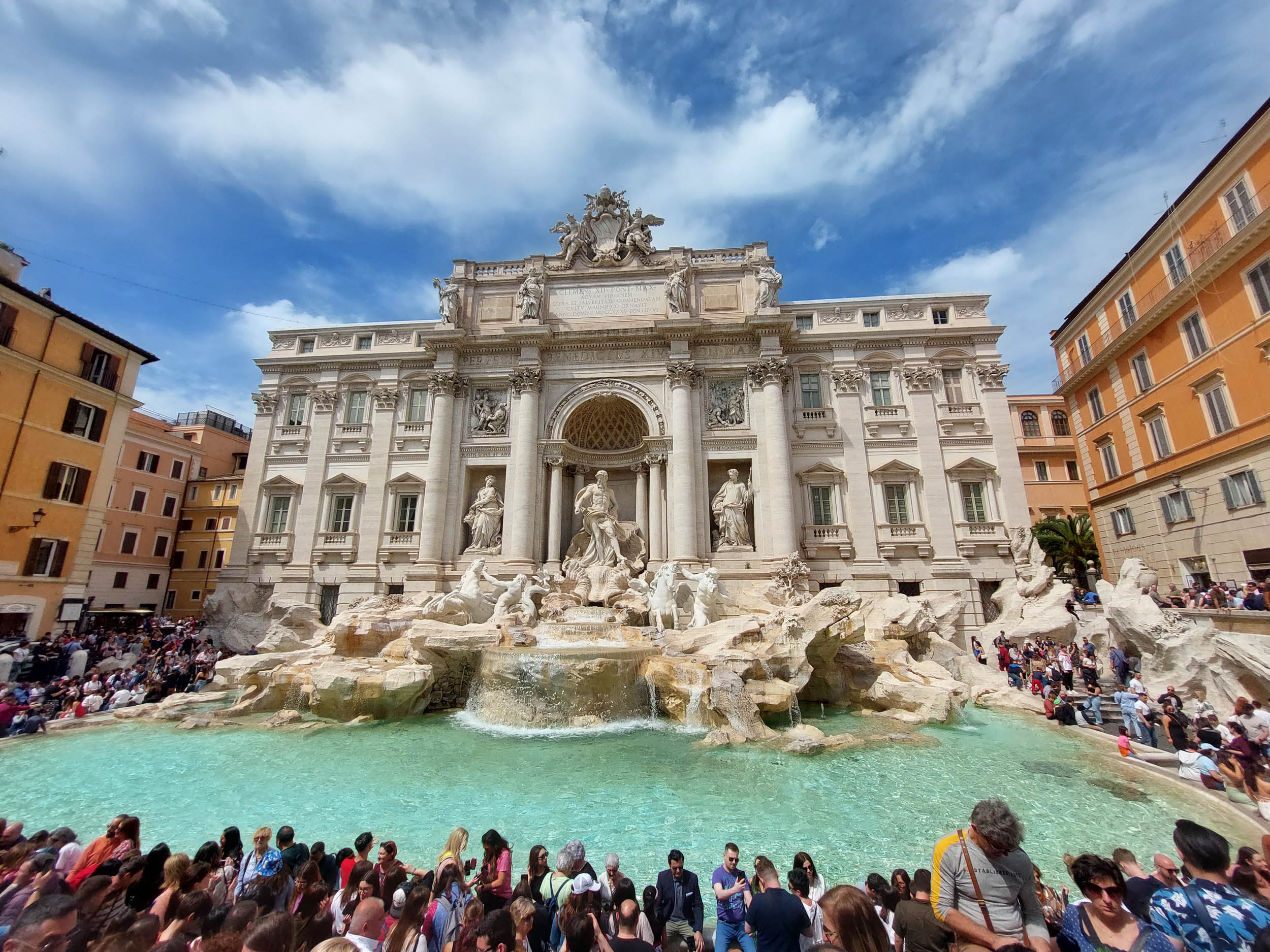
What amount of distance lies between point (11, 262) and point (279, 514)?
11.3 metres

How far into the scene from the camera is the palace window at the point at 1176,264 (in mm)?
16969

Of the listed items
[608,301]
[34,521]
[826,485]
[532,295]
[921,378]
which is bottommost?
[34,521]

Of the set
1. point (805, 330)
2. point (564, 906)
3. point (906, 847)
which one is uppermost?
point (805, 330)

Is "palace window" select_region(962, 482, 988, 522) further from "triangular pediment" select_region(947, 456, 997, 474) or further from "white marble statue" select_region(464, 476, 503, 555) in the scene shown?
"white marble statue" select_region(464, 476, 503, 555)

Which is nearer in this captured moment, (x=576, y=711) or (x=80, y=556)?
(x=576, y=711)

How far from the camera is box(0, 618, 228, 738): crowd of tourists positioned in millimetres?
10877

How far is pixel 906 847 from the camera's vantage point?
5.76 metres

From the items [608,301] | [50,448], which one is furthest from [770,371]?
[50,448]

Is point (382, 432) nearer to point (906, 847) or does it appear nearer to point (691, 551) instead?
point (691, 551)

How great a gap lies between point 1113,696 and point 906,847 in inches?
380

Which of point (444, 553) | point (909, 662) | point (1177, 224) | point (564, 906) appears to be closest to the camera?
point (564, 906)

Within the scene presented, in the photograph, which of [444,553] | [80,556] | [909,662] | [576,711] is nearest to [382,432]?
[444,553]

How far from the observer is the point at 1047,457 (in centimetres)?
3184

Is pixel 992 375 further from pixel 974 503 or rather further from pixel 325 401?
pixel 325 401
